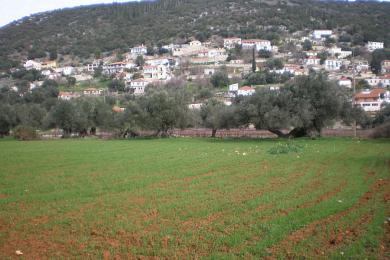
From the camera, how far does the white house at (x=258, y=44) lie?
188 m

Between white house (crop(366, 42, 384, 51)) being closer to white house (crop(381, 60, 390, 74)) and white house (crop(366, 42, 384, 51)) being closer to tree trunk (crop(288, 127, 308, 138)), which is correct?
white house (crop(381, 60, 390, 74))

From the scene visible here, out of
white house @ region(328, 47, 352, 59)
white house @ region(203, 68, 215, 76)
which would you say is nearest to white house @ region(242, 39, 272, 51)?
white house @ region(328, 47, 352, 59)

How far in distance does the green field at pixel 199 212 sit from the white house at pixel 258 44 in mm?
167724

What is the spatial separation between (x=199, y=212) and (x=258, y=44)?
184m

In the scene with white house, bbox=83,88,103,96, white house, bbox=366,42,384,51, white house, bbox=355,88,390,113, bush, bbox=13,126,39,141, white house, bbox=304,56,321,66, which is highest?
white house, bbox=366,42,384,51

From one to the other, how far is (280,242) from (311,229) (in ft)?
4.89

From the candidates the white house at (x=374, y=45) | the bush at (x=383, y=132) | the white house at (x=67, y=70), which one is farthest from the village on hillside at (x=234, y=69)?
the bush at (x=383, y=132)

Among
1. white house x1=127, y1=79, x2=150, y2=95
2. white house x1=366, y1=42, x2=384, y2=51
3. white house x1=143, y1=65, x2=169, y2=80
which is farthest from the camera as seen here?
white house x1=366, y1=42, x2=384, y2=51

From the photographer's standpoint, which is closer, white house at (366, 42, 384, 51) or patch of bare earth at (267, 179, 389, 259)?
patch of bare earth at (267, 179, 389, 259)

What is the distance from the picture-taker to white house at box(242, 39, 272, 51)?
187700 mm

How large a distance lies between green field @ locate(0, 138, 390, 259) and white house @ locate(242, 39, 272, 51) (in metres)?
168

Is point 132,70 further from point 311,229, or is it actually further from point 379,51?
point 311,229

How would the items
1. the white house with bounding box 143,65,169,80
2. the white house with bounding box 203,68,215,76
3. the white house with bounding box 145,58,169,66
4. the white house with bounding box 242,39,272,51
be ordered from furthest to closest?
the white house with bounding box 145,58,169,66
the white house with bounding box 242,39,272,51
the white house with bounding box 143,65,169,80
the white house with bounding box 203,68,215,76

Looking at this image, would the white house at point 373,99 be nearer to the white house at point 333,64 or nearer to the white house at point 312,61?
the white house at point 333,64
